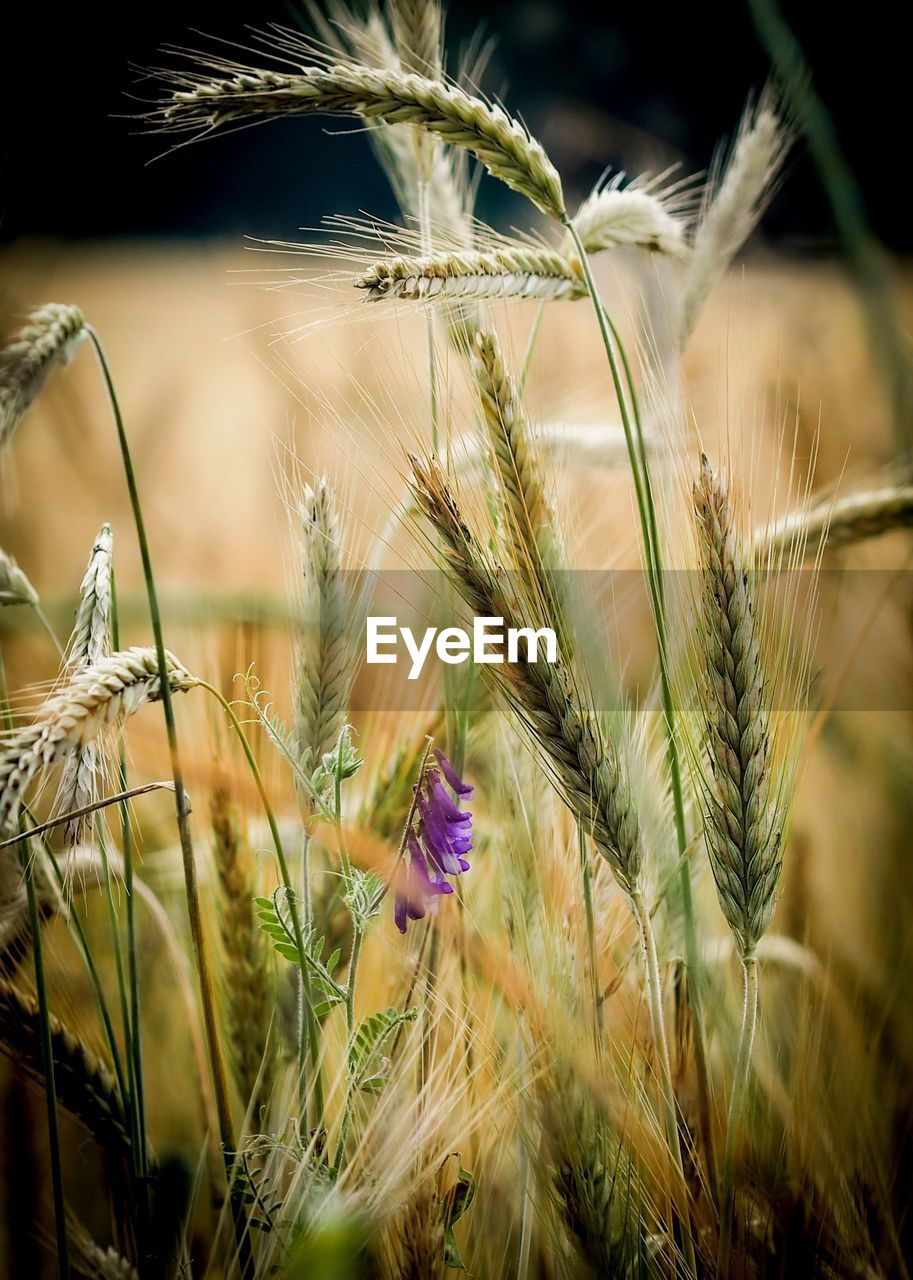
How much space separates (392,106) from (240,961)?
29.4 inches

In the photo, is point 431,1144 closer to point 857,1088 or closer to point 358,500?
point 857,1088

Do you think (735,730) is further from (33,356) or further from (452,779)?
(33,356)

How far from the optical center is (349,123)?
0.82 m

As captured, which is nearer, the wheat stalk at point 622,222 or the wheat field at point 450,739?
the wheat field at point 450,739

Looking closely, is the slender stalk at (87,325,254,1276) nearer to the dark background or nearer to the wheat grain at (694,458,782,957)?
the dark background

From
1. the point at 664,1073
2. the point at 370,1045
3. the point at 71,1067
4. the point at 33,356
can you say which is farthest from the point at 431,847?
the point at 33,356

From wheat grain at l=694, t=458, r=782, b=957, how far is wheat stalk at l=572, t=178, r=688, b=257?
29cm

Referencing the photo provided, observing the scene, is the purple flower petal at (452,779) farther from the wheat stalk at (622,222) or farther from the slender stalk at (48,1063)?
the wheat stalk at (622,222)

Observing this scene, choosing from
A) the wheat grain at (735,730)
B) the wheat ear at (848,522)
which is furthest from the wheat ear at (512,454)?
the wheat ear at (848,522)

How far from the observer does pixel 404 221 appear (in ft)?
2.67

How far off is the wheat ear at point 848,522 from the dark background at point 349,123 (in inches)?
17.0

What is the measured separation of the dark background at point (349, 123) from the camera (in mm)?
817

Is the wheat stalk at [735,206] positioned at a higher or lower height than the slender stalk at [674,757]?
higher

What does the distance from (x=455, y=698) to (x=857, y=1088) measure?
566mm
